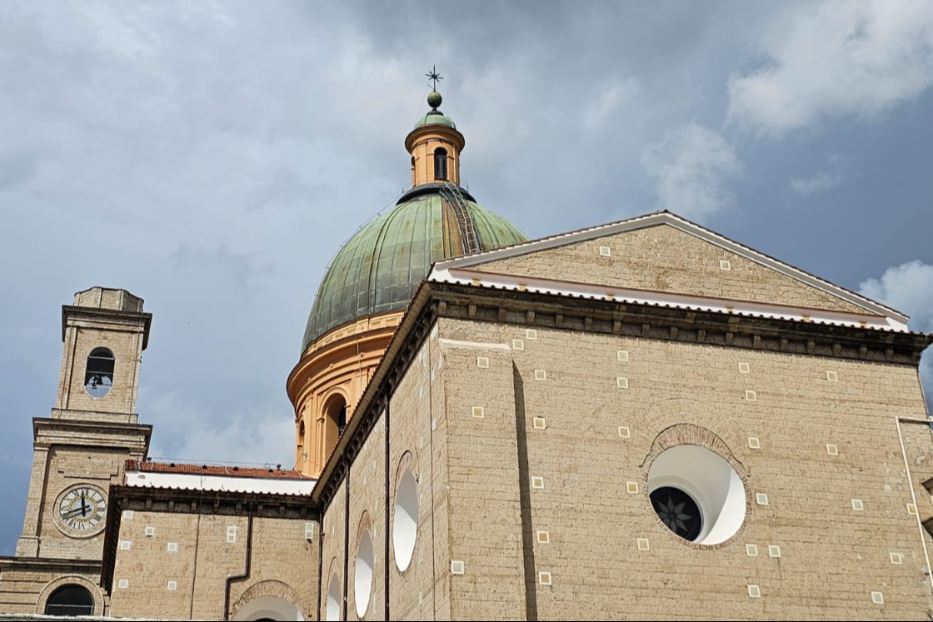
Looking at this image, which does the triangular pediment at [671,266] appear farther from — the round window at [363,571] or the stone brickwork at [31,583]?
the stone brickwork at [31,583]

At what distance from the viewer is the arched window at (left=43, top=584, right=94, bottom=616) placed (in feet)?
125

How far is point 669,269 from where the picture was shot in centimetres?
2211

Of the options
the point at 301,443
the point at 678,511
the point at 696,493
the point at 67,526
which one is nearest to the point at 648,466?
the point at 678,511

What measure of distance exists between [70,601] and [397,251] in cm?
1675

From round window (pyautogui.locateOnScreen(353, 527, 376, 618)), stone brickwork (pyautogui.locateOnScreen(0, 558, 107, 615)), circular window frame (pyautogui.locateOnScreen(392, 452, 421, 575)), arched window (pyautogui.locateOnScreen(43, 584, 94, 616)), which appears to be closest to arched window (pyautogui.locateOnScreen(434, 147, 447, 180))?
round window (pyautogui.locateOnScreen(353, 527, 376, 618))

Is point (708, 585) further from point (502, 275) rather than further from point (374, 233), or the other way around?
point (374, 233)

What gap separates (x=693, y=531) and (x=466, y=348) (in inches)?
209

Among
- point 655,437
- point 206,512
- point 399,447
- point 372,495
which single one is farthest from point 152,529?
point 655,437

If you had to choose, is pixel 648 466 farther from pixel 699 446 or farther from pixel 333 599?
pixel 333 599

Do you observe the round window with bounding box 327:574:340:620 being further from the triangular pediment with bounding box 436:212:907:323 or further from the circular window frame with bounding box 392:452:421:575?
the triangular pediment with bounding box 436:212:907:323

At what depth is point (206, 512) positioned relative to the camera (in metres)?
28.0

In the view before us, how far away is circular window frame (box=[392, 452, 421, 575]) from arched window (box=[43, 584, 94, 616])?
20.4 m

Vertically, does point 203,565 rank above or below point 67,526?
below

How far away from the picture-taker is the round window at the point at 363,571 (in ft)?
79.7
